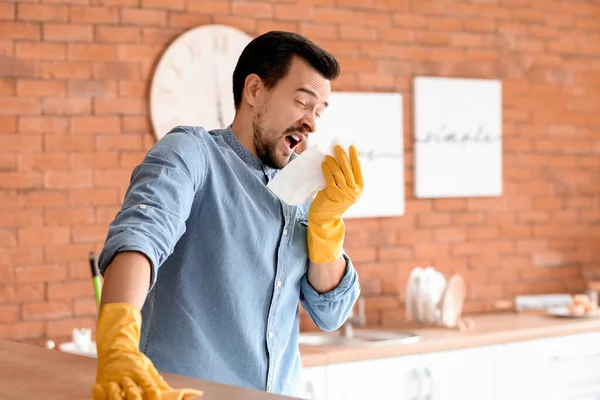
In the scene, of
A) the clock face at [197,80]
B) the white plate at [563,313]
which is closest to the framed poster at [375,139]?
the clock face at [197,80]

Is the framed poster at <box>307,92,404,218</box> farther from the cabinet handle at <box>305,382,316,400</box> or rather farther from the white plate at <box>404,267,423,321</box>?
the cabinet handle at <box>305,382,316,400</box>

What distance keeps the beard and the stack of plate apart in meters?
2.13

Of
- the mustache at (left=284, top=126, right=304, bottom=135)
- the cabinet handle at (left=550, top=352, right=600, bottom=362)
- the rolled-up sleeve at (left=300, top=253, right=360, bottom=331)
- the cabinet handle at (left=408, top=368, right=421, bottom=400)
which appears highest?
the mustache at (left=284, top=126, right=304, bottom=135)

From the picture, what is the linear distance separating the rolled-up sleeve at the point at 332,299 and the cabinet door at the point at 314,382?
1.24m

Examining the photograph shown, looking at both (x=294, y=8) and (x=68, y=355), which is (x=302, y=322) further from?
(x=68, y=355)

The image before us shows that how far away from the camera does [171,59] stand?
3475 millimetres

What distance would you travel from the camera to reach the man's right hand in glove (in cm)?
112

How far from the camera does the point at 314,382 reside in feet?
10.5

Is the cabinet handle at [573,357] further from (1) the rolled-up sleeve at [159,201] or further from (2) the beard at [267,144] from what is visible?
(1) the rolled-up sleeve at [159,201]

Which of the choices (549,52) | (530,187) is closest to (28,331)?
(530,187)

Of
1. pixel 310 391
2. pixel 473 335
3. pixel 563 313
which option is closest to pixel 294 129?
pixel 310 391

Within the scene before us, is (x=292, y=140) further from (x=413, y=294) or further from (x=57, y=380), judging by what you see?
(x=413, y=294)

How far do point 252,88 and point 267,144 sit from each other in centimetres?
13

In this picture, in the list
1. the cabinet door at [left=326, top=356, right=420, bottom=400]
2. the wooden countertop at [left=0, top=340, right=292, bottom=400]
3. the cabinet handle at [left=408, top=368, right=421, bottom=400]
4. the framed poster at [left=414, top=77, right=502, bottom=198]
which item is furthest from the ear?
the framed poster at [left=414, top=77, right=502, bottom=198]
